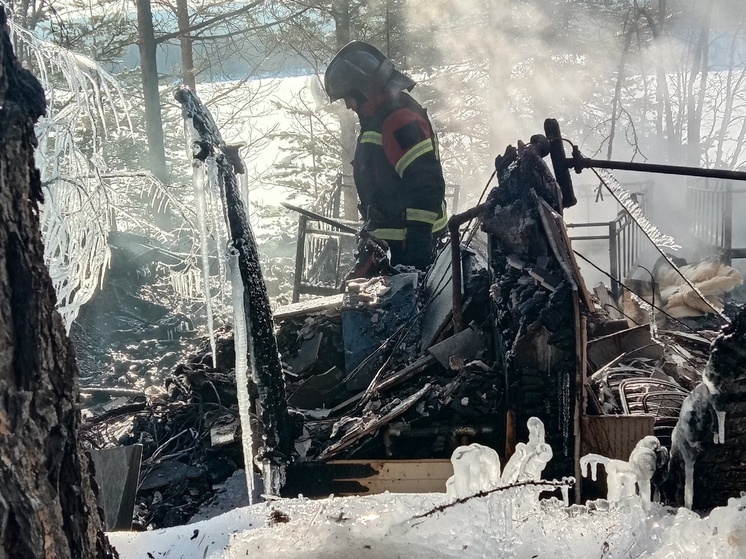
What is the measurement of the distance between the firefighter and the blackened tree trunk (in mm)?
5453

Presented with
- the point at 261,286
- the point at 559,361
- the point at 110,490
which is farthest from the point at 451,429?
the point at 110,490

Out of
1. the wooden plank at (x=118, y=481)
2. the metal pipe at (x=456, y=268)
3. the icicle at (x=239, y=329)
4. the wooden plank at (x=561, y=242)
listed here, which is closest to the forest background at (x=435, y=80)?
the wooden plank at (x=118, y=481)

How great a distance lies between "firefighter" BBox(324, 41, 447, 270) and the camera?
6.63m

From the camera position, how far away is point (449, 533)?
1.90 meters

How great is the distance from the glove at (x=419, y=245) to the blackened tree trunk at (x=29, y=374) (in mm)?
5509

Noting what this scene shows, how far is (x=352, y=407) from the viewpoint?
17.1 feet

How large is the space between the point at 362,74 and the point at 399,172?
3.97 feet

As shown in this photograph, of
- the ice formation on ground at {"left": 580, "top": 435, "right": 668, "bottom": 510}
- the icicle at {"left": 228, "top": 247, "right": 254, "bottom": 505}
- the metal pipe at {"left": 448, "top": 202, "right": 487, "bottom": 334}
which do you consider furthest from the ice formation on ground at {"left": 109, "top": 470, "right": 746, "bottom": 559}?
the metal pipe at {"left": 448, "top": 202, "right": 487, "bottom": 334}

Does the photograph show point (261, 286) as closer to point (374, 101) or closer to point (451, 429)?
point (451, 429)

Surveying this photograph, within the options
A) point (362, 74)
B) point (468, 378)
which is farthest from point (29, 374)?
point (362, 74)

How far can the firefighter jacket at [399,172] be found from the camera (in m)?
6.61

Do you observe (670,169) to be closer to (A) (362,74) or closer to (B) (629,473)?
(B) (629,473)

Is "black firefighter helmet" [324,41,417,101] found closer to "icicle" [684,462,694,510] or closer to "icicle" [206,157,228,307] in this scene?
"icicle" [206,157,228,307]

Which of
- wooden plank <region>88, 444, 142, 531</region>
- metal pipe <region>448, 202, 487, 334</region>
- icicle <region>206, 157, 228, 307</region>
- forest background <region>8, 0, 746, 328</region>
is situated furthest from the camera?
forest background <region>8, 0, 746, 328</region>
